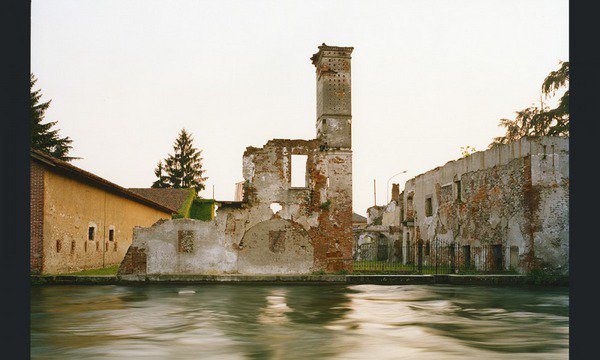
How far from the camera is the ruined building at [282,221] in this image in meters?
22.7

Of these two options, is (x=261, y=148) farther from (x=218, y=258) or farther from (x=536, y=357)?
(x=536, y=357)

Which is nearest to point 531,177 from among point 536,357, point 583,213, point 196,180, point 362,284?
point 362,284

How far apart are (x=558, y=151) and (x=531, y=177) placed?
4.62 ft

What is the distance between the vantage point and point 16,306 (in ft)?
8.25

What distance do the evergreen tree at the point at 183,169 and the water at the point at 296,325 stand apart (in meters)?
53.6

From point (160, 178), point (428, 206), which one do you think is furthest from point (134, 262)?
point (160, 178)

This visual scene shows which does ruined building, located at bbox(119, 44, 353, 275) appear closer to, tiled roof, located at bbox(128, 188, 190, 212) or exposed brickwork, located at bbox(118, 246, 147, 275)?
exposed brickwork, located at bbox(118, 246, 147, 275)

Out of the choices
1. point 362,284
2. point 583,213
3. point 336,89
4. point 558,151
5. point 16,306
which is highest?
point 336,89

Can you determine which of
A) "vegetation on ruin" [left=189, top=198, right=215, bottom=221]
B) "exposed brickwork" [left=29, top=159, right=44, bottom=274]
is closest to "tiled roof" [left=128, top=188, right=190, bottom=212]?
"vegetation on ruin" [left=189, top=198, right=215, bottom=221]

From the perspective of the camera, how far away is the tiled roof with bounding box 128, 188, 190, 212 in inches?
1950

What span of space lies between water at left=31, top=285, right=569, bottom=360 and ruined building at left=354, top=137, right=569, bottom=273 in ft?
20.3

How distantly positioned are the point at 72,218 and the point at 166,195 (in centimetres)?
2731

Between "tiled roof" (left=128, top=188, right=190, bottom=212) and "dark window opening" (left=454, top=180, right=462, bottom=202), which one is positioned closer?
"dark window opening" (left=454, top=180, right=462, bottom=202)

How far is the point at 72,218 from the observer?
2406cm
